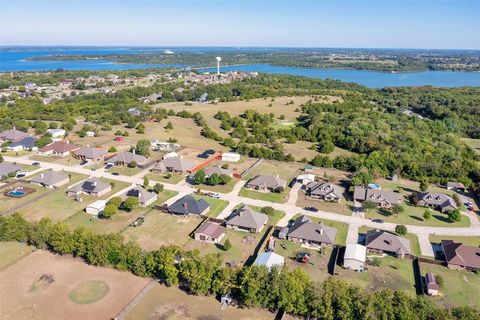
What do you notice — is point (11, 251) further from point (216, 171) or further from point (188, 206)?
point (216, 171)

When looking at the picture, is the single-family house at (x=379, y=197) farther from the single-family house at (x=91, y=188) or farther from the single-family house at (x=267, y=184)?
the single-family house at (x=91, y=188)

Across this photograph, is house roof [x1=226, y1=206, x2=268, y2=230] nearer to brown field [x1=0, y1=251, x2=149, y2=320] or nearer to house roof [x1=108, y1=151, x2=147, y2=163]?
brown field [x1=0, y1=251, x2=149, y2=320]

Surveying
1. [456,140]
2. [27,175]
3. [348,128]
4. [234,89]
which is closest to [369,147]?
[348,128]

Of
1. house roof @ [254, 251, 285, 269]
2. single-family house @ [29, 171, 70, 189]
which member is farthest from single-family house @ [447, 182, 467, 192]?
single-family house @ [29, 171, 70, 189]

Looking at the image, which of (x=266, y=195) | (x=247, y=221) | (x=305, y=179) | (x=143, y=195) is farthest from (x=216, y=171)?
(x=247, y=221)

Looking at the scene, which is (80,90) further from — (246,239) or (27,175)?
(246,239)

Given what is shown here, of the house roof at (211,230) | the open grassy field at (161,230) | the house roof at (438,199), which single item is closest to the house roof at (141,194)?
the open grassy field at (161,230)
